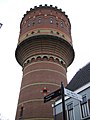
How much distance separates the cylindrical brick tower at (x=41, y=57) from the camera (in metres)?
17.1

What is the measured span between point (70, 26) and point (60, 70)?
7336 mm

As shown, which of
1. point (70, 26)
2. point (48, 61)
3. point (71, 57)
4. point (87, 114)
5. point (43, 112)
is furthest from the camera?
point (70, 26)

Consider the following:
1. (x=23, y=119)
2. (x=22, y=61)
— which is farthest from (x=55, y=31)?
(x=23, y=119)

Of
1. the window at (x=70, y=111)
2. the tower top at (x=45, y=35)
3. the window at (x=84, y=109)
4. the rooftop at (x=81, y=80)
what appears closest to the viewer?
the window at (x=84, y=109)

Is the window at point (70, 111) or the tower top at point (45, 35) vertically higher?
the tower top at point (45, 35)

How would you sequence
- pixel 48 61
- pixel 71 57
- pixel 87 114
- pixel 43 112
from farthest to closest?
pixel 71 57
pixel 48 61
pixel 43 112
pixel 87 114

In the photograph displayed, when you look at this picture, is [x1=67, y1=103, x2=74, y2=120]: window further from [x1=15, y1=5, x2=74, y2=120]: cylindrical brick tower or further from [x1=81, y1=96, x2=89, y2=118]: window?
[x1=15, y1=5, x2=74, y2=120]: cylindrical brick tower

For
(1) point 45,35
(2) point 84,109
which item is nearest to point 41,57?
(1) point 45,35

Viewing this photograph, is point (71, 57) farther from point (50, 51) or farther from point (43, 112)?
point (43, 112)

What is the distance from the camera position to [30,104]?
56.1ft

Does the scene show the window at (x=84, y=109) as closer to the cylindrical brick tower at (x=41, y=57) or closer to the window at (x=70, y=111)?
the window at (x=70, y=111)

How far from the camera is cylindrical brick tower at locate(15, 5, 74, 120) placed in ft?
56.2

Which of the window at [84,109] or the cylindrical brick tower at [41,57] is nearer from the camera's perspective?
the window at [84,109]

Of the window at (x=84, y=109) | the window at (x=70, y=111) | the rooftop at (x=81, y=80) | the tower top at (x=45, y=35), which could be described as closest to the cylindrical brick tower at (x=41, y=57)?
the tower top at (x=45, y=35)
